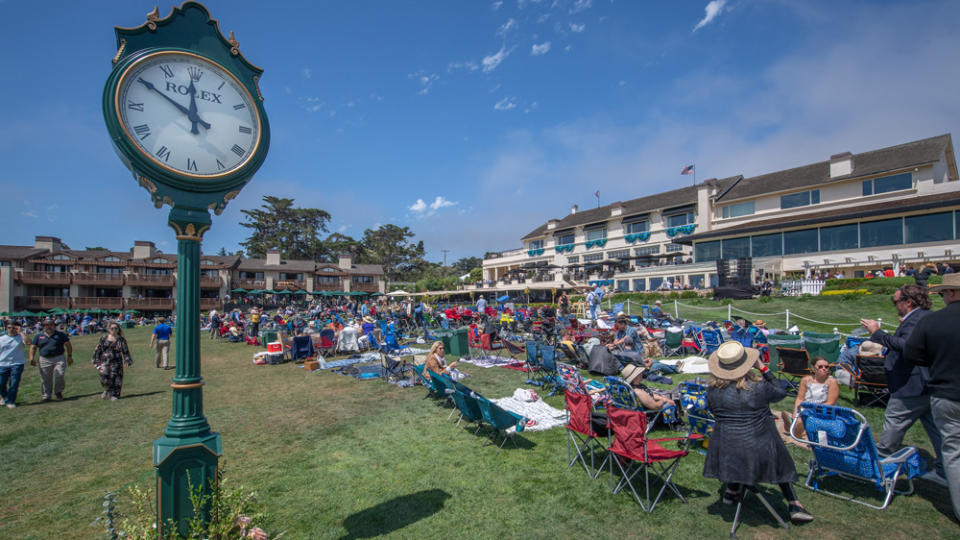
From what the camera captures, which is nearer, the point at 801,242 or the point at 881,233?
the point at 881,233

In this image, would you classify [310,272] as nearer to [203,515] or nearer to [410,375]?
[410,375]

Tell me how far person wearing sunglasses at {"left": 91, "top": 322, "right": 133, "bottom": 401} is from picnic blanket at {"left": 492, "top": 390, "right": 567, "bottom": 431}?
27.0 ft

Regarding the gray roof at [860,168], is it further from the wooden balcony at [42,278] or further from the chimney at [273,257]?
the wooden balcony at [42,278]

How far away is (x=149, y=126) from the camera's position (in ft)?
9.68

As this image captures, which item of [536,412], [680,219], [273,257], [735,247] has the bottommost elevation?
[536,412]

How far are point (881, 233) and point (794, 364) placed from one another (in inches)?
1020

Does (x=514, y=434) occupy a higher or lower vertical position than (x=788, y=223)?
lower

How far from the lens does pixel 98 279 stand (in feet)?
150

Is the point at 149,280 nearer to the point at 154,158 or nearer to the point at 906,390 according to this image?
the point at 154,158

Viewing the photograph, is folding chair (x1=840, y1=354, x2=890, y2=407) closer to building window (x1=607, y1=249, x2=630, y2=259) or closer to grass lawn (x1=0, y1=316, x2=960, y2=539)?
grass lawn (x1=0, y1=316, x2=960, y2=539)

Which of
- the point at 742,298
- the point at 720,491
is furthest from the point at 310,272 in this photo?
the point at 720,491

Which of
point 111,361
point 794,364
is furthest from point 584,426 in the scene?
point 111,361

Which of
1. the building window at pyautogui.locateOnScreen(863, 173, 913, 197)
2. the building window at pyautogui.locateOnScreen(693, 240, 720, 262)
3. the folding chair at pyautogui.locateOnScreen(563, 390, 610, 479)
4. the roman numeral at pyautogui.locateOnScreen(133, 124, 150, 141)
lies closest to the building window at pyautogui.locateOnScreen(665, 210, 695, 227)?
the building window at pyautogui.locateOnScreen(693, 240, 720, 262)

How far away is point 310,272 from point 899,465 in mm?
59910
